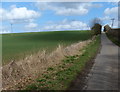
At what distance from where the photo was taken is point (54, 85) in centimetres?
708

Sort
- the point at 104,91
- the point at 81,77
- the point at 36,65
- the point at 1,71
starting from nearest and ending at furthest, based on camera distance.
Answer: the point at 104,91
the point at 1,71
the point at 81,77
the point at 36,65

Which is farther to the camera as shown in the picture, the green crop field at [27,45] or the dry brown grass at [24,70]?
the green crop field at [27,45]

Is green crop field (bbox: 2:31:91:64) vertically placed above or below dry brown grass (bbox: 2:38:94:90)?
above

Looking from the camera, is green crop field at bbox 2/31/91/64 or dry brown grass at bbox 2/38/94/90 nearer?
dry brown grass at bbox 2/38/94/90

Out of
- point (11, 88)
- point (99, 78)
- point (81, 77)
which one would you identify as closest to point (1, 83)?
point (11, 88)

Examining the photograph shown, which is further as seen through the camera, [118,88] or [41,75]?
[41,75]

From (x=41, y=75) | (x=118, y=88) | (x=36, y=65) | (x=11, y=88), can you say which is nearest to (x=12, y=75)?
(x=11, y=88)

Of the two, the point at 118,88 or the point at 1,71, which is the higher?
the point at 1,71

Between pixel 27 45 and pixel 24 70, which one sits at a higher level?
pixel 27 45

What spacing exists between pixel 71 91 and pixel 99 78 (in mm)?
2118

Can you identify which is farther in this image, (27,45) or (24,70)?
(27,45)

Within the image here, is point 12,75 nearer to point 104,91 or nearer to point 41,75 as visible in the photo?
point 41,75

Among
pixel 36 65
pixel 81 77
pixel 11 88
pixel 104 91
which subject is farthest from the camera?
pixel 36 65

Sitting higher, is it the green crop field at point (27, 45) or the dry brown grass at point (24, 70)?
the green crop field at point (27, 45)
